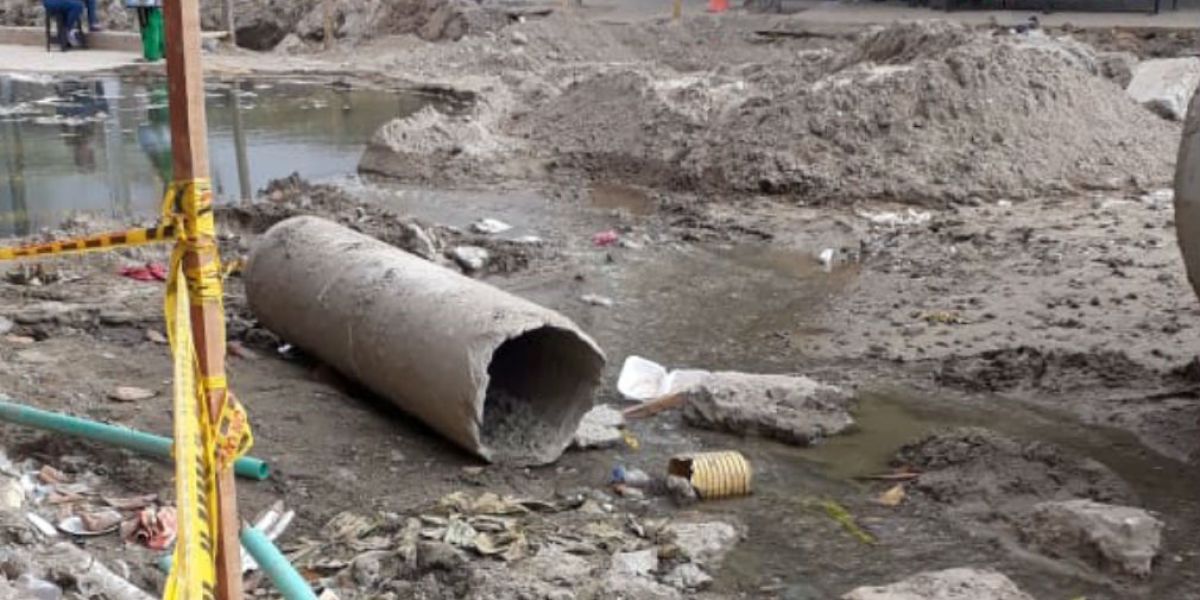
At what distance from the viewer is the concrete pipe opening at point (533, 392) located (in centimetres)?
660

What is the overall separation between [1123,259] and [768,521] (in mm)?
4746

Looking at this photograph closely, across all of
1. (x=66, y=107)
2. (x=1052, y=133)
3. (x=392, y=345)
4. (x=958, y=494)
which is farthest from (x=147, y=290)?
(x=66, y=107)

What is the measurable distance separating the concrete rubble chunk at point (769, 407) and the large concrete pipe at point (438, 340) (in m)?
0.65

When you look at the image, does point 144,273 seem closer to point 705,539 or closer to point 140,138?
point 705,539

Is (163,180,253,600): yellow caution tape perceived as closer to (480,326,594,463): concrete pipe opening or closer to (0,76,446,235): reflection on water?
(480,326,594,463): concrete pipe opening

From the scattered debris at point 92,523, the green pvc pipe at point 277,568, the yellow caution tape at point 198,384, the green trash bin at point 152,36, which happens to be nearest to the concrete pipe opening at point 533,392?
the scattered debris at point 92,523

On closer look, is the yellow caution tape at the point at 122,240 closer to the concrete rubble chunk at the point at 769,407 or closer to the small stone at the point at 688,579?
the small stone at the point at 688,579

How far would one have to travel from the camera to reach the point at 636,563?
5.30m

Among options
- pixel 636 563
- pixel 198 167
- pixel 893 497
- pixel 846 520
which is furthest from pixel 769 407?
pixel 198 167

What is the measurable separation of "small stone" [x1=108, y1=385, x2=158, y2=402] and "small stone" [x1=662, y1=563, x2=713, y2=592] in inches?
116

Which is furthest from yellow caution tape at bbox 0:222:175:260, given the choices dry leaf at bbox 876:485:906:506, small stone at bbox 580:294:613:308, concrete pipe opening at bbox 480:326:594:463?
small stone at bbox 580:294:613:308

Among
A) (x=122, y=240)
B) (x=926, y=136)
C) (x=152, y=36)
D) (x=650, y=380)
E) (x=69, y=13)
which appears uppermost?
(x=122, y=240)

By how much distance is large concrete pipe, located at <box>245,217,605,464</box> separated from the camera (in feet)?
20.4

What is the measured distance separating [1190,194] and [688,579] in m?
2.76
